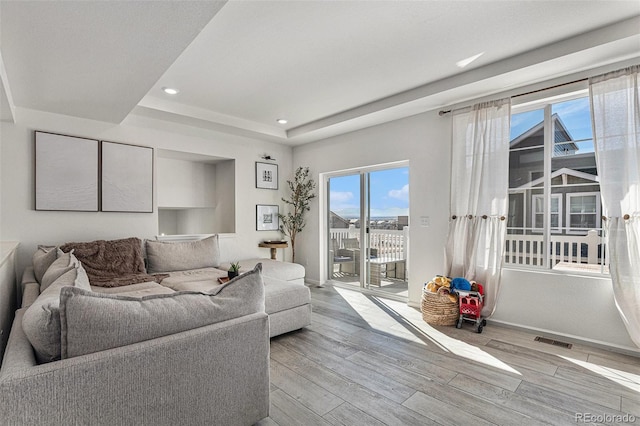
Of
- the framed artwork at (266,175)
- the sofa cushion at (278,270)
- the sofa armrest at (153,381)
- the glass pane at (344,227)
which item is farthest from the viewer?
the framed artwork at (266,175)

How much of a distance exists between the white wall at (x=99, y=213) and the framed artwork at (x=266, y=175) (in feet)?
0.35

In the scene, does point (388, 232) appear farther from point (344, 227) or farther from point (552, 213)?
point (552, 213)

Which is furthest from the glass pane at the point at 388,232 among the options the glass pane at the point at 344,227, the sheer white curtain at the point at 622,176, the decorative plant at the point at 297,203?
the sheer white curtain at the point at 622,176

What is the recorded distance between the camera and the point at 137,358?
1227mm

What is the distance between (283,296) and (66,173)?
2.88 meters

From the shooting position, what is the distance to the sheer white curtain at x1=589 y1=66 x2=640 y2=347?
102 inches

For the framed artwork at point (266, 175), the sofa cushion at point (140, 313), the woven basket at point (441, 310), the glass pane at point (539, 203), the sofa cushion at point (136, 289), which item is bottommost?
the woven basket at point (441, 310)

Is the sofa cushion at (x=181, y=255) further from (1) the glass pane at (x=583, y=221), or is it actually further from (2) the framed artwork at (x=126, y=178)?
(1) the glass pane at (x=583, y=221)

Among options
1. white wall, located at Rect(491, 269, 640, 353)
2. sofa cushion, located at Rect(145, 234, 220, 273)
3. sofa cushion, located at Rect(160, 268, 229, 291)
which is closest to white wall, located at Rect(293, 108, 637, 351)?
white wall, located at Rect(491, 269, 640, 353)

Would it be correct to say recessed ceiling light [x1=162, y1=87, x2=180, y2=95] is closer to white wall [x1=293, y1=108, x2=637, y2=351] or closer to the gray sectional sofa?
the gray sectional sofa

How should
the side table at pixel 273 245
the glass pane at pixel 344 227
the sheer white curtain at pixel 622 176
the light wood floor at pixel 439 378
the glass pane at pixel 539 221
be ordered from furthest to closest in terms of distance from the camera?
the side table at pixel 273 245
the glass pane at pixel 344 227
the glass pane at pixel 539 221
the sheer white curtain at pixel 622 176
the light wood floor at pixel 439 378

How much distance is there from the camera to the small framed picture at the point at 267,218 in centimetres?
535

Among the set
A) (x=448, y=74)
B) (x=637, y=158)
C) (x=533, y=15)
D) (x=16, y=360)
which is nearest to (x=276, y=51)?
(x=448, y=74)

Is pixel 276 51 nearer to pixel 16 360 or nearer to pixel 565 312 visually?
pixel 16 360
